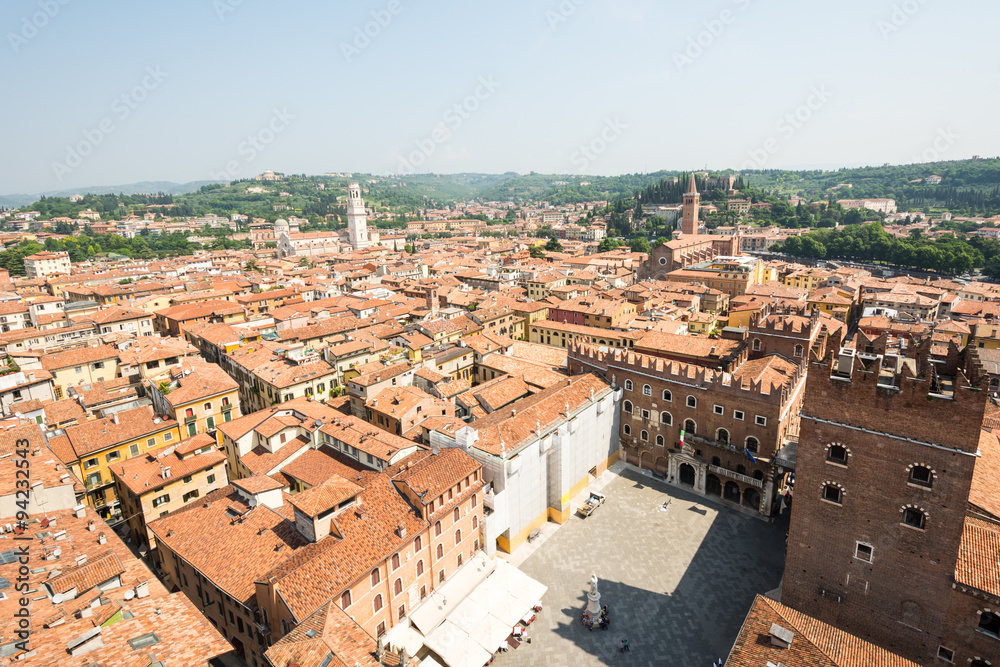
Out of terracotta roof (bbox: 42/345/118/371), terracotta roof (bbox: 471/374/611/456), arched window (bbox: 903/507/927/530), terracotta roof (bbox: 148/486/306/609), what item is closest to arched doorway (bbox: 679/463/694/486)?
terracotta roof (bbox: 471/374/611/456)

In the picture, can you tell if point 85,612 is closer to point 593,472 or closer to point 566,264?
point 593,472

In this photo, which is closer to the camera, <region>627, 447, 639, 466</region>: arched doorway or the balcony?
the balcony

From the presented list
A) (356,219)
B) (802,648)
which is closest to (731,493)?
(802,648)

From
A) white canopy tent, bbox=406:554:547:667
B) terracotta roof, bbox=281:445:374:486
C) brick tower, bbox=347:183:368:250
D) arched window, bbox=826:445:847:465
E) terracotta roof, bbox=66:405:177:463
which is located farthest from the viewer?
brick tower, bbox=347:183:368:250

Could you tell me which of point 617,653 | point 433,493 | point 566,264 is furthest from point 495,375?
point 566,264

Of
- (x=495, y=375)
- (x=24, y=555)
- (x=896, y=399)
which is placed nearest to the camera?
(x=896, y=399)

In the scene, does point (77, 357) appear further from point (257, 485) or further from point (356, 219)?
point (356, 219)

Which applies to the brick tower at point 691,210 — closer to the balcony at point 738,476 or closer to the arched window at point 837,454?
the balcony at point 738,476

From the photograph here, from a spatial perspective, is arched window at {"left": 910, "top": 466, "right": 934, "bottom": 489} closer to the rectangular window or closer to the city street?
the city street
